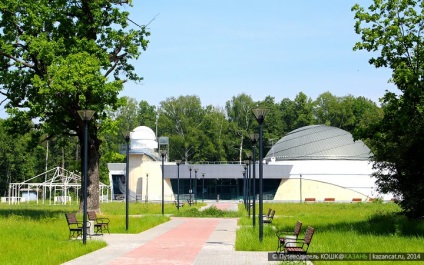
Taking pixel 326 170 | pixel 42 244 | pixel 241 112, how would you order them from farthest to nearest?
pixel 241 112, pixel 326 170, pixel 42 244

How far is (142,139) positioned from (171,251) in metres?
70.5

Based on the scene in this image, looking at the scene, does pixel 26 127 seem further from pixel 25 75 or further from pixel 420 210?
pixel 420 210

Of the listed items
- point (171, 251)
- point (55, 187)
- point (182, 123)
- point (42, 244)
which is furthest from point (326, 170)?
point (42, 244)

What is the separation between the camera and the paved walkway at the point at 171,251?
1558 centimetres

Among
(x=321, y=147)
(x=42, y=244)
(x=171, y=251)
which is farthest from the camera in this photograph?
(x=321, y=147)

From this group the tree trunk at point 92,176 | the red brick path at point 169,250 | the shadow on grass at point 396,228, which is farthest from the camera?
the tree trunk at point 92,176

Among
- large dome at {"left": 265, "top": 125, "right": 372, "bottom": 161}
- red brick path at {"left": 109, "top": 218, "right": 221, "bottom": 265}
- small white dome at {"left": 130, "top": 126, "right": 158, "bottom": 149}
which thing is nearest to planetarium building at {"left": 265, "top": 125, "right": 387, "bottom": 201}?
large dome at {"left": 265, "top": 125, "right": 372, "bottom": 161}

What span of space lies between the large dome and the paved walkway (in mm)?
62347

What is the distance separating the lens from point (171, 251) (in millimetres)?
18016

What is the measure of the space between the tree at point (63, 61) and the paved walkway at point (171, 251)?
9.66m

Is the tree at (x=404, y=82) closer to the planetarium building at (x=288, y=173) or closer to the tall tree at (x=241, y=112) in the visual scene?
the planetarium building at (x=288, y=173)

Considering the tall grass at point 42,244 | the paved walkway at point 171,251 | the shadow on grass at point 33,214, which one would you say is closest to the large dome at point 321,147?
the shadow on grass at point 33,214

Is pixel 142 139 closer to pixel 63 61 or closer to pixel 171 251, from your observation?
pixel 63 61

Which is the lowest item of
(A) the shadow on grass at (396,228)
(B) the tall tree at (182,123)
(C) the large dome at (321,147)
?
(A) the shadow on grass at (396,228)
